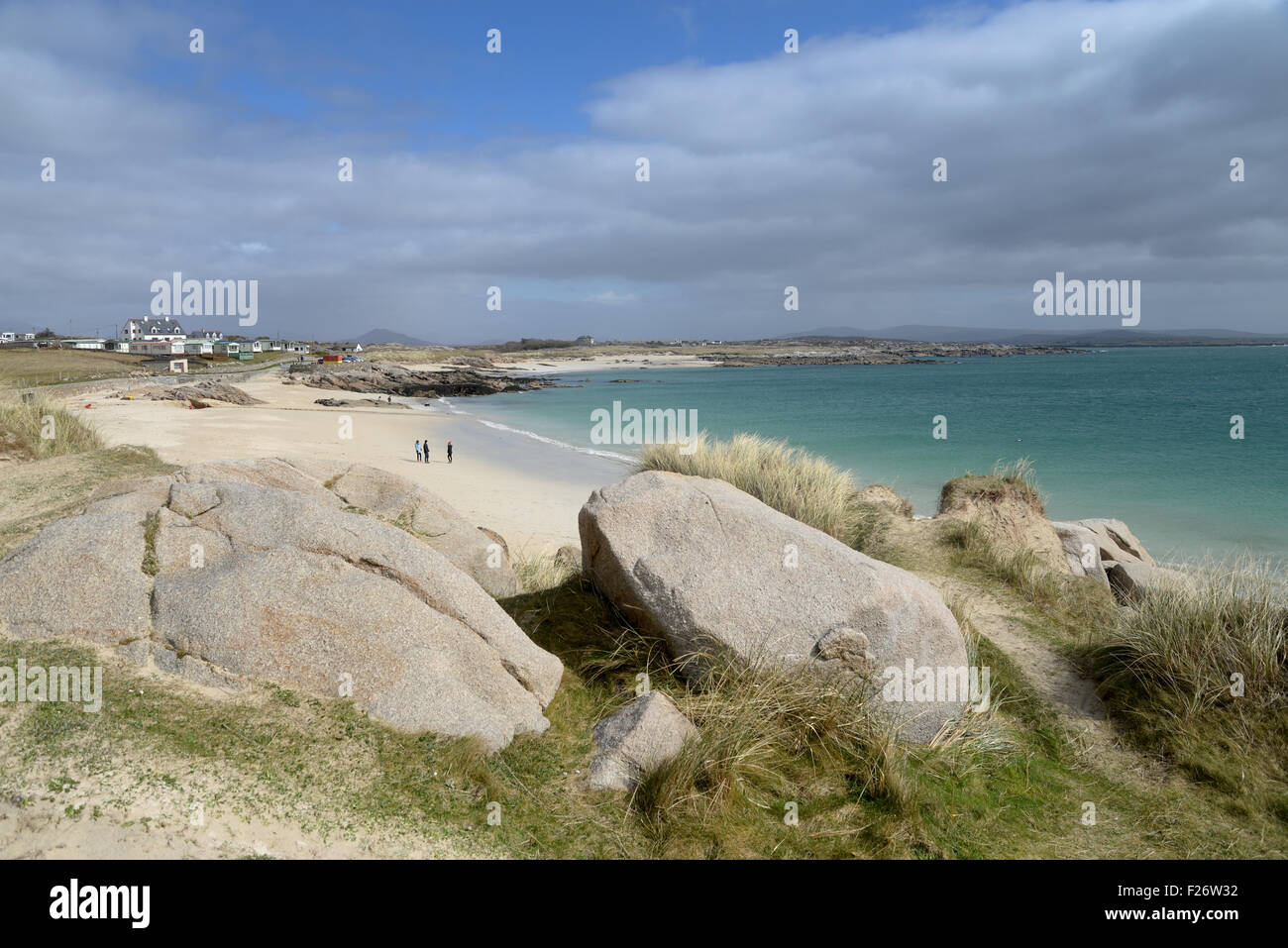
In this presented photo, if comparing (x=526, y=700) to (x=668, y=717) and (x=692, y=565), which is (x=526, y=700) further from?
(x=692, y=565)

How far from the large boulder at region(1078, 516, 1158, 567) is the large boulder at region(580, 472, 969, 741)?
29.2ft

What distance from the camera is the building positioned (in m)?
138

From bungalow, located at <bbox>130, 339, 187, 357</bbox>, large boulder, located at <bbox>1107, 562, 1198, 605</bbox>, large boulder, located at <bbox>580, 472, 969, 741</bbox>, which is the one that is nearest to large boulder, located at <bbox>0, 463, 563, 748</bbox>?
large boulder, located at <bbox>580, 472, 969, 741</bbox>

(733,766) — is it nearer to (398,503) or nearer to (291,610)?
(291,610)

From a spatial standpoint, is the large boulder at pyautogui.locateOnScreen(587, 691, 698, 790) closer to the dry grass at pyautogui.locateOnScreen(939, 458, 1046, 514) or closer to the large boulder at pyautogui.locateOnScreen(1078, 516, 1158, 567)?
the dry grass at pyautogui.locateOnScreen(939, 458, 1046, 514)

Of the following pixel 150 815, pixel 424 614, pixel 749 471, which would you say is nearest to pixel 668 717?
pixel 424 614

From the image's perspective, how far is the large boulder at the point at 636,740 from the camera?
5.29 meters

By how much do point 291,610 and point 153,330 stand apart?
567 ft

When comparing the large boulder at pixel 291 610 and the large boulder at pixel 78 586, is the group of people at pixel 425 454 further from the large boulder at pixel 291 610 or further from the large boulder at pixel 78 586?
the large boulder at pixel 78 586

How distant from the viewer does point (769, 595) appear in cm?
632

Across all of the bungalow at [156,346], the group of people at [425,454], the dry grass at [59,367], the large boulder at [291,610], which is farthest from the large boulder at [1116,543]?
the bungalow at [156,346]

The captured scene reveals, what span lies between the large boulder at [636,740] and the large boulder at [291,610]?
550 millimetres

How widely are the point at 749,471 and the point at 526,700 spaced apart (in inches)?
269
